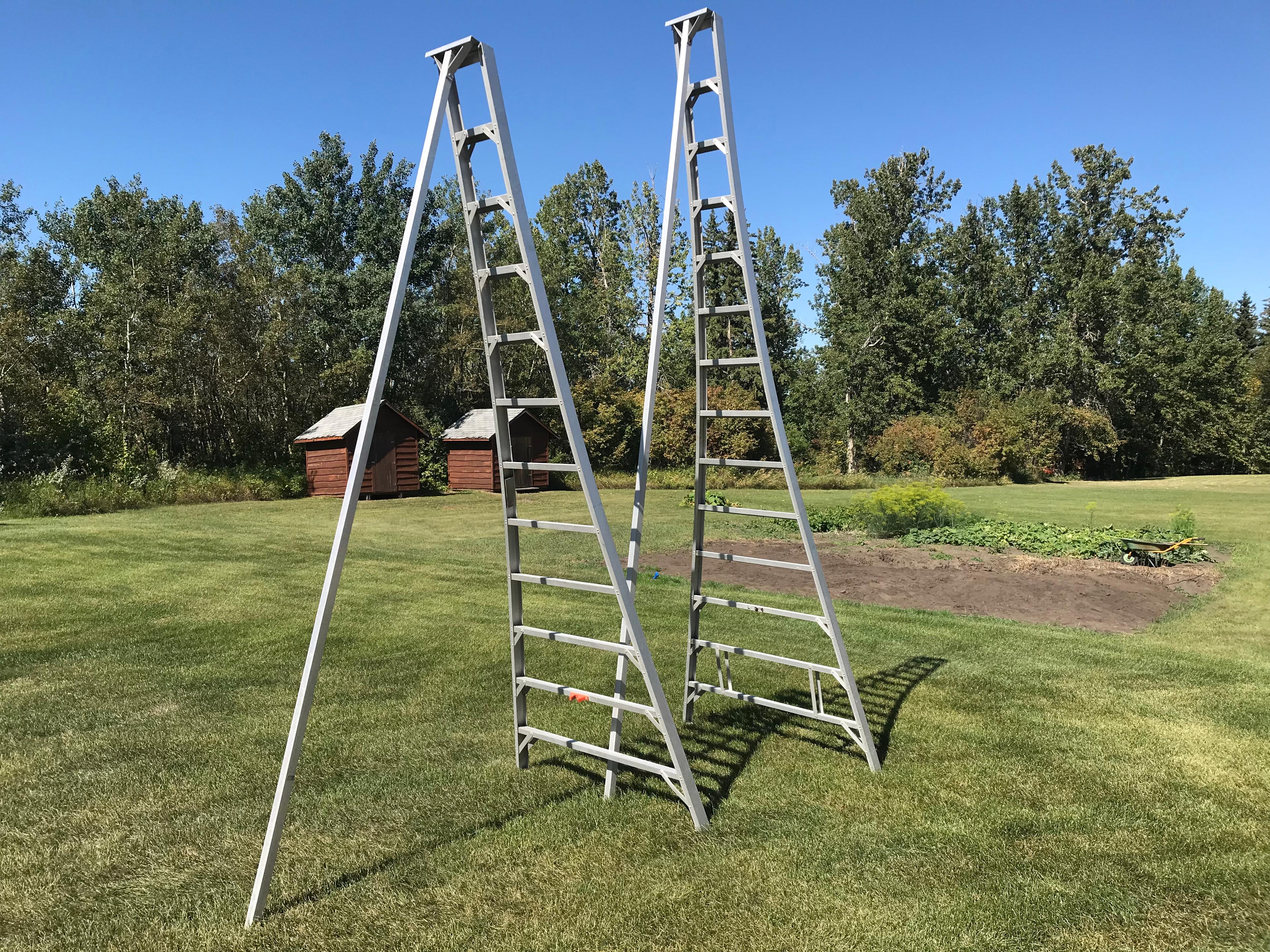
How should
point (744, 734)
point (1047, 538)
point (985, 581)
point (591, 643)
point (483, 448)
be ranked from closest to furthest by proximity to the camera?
point (591, 643), point (744, 734), point (985, 581), point (1047, 538), point (483, 448)

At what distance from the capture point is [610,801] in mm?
3846

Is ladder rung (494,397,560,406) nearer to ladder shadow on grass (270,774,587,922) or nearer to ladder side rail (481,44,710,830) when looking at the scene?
ladder side rail (481,44,710,830)

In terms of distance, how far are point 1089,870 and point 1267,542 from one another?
12.9 metres

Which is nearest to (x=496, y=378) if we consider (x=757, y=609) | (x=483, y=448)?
(x=757, y=609)

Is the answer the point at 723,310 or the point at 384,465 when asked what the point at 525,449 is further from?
the point at 723,310

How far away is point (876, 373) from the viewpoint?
37062mm

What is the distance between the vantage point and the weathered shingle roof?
26047 millimetres

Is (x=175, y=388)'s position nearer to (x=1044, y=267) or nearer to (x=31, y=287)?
(x=31, y=287)

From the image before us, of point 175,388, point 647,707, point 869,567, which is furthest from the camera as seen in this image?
point 175,388

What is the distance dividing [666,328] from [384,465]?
1052cm

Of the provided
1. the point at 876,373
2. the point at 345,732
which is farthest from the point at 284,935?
the point at 876,373

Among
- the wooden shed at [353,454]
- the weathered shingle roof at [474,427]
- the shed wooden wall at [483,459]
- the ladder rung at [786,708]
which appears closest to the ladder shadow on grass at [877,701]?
the ladder rung at [786,708]

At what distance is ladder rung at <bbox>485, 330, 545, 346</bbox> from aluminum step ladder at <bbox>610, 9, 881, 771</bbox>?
614mm

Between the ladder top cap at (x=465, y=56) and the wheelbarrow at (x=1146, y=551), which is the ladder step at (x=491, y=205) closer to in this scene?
the ladder top cap at (x=465, y=56)
